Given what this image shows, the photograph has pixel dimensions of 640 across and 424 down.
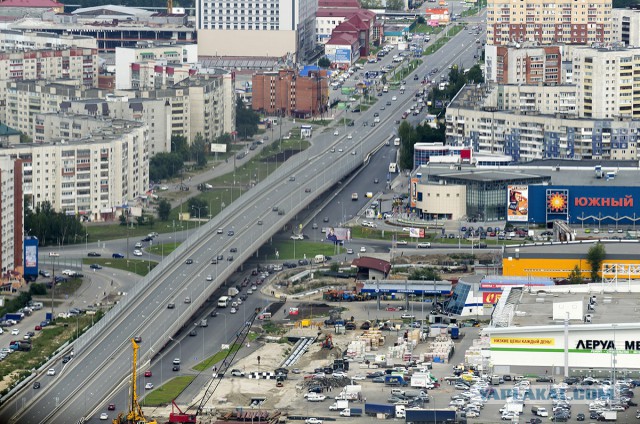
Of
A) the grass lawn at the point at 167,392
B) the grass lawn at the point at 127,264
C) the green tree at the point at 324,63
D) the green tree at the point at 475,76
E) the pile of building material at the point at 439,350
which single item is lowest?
the grass lawn at the point at 167,392

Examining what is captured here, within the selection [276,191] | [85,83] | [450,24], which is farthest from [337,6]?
[276,191]

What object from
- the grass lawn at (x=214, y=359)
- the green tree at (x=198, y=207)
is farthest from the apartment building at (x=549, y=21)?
the grass lawn at (x=214, y=359)

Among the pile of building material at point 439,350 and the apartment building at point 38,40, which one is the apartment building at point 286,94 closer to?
the apartment building at point 38,40

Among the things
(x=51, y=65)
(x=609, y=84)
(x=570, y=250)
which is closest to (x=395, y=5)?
(x=51, y=65)

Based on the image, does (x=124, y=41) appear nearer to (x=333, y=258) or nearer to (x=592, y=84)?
(x=592, y=84)

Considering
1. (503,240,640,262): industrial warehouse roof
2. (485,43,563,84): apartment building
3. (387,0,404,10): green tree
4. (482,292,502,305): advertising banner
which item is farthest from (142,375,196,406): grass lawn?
(387,0,404,10): green tree

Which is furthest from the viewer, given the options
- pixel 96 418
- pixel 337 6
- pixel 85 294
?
pixel 337 6

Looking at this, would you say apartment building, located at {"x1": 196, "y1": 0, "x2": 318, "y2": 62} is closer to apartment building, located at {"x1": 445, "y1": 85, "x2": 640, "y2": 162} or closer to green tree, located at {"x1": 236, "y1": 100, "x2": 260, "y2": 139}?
green tree, located at {"x1": 236, "y1": 100, "x2": 260, "y2": 139}
